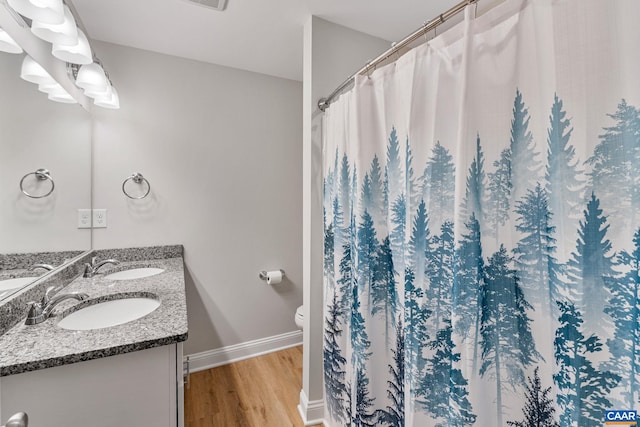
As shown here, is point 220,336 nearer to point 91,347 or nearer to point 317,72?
point 91,347

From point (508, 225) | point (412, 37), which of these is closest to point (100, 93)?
point (412, 37)

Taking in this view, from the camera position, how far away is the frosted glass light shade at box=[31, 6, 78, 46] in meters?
1.05

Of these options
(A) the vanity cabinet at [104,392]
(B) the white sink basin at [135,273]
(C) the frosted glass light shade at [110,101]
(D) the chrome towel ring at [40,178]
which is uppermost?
(C) the frosted glass light shade at [110,101]

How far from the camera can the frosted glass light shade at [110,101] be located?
5.27 ft

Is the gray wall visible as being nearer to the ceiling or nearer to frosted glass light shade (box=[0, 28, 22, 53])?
frosted glass light shade (box=[0, 28, 22, 53])

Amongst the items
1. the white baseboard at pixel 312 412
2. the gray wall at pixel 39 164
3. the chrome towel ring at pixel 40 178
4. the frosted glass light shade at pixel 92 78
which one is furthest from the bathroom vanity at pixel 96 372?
the frosted glass light shade at pixel 92 78

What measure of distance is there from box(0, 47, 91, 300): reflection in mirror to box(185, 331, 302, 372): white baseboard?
122cm

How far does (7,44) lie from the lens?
1026 mm

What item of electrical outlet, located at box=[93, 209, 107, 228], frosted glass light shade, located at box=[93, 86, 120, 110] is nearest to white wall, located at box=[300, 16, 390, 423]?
frosted glass light shade, located at box=[93, 86, 120, 110]

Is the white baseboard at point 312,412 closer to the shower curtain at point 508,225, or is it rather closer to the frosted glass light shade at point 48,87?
the shower curtain at point 508,225

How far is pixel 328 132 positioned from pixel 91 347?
Result: 55.4 inches

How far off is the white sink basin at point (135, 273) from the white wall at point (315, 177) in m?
1.03

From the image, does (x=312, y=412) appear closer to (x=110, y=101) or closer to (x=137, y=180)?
(x=137, y=180)

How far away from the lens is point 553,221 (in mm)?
621
